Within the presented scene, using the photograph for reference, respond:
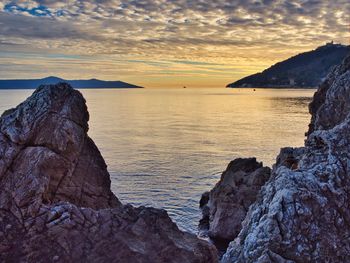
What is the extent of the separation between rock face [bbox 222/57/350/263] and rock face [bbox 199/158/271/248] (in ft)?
60.8

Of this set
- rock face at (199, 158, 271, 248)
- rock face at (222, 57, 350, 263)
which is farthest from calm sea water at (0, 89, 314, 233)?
rock face at (222, 57, 350, 263)

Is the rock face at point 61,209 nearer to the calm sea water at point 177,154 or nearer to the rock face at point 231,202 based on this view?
the rock face at point 231,202

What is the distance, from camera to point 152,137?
82.8m

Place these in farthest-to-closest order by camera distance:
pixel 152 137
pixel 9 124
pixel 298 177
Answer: pixel 152 137, pixel 9 124, pixel 298 177

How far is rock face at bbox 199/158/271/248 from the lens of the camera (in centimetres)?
3156

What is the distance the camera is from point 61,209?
58.9 ft

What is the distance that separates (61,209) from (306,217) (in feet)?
35.2

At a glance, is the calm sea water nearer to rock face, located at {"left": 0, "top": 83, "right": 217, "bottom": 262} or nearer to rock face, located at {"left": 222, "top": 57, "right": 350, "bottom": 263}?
rock face, located at {"left": 0, "top": 83, "right": 217, "bottom": 262}

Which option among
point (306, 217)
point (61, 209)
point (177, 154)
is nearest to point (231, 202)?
point (61, 209)

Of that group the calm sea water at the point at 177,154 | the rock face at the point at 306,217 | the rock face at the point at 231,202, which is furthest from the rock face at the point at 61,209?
the calm sea water at the point at 177,154

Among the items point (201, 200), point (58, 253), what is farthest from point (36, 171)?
point (201, 200)

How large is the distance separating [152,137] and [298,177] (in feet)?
232

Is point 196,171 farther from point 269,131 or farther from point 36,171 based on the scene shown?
point 269,131

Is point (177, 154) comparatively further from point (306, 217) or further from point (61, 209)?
point (306, 217)
